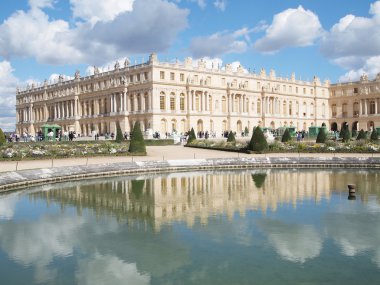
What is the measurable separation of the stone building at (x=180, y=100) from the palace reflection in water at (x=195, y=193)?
34.9 meters

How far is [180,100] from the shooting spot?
56938 mm

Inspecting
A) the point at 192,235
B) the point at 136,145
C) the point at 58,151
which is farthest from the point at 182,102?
the point at 192,235

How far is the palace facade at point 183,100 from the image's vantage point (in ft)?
182

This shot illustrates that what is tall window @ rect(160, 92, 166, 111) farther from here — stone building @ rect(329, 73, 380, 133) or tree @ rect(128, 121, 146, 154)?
stone building @ rect(329, 73, 380, 133)

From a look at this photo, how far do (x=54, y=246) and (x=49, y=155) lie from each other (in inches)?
670

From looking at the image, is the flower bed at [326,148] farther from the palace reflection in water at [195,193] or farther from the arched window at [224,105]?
the arched window at [224,105]

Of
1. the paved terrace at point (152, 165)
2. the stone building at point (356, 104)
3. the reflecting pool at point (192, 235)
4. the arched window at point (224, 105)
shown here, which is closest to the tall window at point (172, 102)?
the arched window at point (224, 105)

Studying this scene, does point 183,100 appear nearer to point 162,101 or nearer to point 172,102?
point 172,102

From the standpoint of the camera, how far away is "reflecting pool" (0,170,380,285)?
26.0 ft

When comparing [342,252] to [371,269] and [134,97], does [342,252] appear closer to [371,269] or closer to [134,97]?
[371,269]

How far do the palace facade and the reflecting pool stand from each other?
34897mm

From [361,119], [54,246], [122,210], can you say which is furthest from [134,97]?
[54,246]

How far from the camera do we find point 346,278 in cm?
755

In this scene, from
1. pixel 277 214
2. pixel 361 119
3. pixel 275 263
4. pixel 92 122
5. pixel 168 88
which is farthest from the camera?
pixel 361 119
